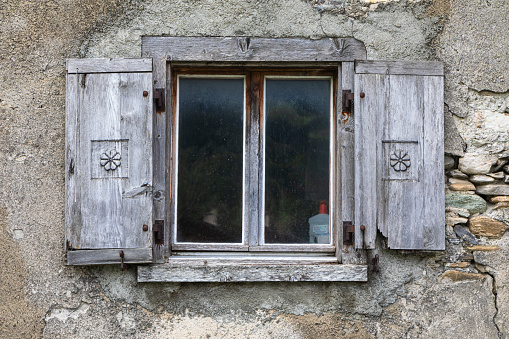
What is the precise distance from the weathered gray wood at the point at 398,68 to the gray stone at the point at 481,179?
0.65 m

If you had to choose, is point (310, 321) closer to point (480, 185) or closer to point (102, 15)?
point (480, 185)

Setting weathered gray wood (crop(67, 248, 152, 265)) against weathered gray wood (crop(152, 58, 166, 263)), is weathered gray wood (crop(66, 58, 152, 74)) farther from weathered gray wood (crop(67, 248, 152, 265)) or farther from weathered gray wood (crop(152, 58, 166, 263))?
weathered gray wood (crop(67, 248, 152, 265))

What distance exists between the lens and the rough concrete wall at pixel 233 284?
102 inches

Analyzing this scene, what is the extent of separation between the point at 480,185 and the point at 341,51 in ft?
3.84

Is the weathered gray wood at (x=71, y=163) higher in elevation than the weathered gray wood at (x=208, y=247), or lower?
higher

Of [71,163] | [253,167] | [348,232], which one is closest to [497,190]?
[348,232]

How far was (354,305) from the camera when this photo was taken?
2.61 m

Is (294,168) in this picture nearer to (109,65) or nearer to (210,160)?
(210,160)

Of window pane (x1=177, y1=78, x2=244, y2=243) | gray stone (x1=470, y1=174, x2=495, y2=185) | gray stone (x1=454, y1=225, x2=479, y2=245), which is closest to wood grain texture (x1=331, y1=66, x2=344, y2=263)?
window pane (x1=177, y1=78, x2=244, y2=243)

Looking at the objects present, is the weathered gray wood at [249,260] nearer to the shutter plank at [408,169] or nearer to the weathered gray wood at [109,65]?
the shutter plank at [408,169]

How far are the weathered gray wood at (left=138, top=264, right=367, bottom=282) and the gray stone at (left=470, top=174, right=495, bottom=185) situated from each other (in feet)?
2.81

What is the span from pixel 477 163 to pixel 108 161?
7.16ft

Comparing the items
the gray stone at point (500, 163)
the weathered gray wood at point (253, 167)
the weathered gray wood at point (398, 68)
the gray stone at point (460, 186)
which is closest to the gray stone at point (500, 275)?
the gray stone at point (460, 186)

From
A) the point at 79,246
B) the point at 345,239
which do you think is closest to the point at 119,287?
the point at 79,246
